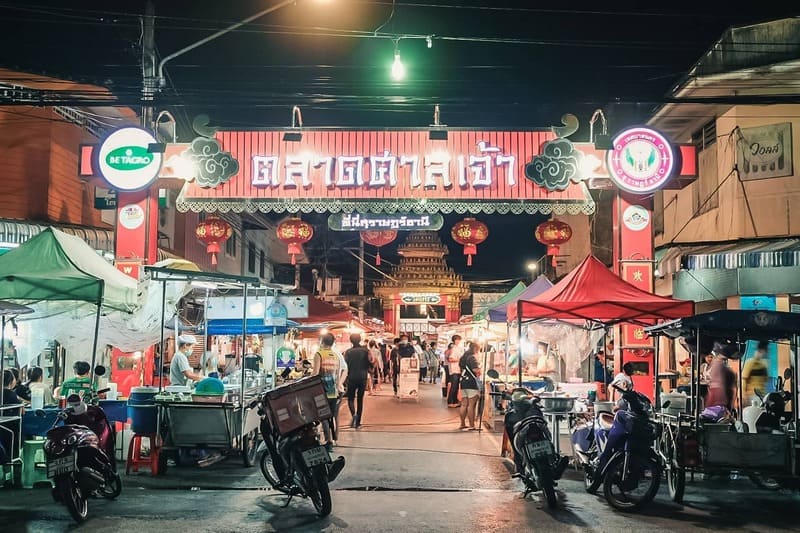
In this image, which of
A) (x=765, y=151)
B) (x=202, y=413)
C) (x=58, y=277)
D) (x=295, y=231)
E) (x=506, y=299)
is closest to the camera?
(x=58, y=277)

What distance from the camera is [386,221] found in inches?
658

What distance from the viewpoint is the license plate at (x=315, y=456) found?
Result: 26.9 ft

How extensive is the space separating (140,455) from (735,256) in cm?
1294

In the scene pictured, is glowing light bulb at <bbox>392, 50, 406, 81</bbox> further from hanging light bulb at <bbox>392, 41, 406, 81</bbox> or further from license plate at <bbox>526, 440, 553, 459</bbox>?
license plate at <bbox>526, 440, 553, 459</bbox>

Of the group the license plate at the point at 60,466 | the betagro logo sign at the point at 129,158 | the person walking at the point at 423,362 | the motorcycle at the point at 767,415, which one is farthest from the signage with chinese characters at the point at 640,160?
the person walking at the point at 423,362

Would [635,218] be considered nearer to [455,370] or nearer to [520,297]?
[520,297]

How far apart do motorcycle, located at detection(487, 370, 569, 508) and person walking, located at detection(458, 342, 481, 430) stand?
6469mm

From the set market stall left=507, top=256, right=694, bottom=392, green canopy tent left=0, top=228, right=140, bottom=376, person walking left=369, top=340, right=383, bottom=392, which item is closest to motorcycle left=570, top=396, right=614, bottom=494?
market stall left=507, top=256, right=694, bottom=392

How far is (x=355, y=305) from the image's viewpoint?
46844 mm

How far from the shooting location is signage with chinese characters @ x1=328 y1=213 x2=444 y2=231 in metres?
16.7

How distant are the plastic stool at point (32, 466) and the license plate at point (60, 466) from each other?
7.54ft

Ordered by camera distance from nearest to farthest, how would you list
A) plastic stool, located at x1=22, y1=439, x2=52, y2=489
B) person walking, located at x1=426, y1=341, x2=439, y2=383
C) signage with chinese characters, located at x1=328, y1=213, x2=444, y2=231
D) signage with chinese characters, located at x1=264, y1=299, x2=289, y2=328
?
plastic stool, located at x1=22, y1=439, x2=52, y2=489
signage with chinese characters, located at x1=264, y1=299, x2=289, y2=328
signage with chinese characters, located at x1=328, y1=213, x2=444, y2=231
person walking, located at x1=426, y1=341, x2=439, y2=383

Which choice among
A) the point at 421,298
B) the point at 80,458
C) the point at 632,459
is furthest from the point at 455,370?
the point at 421,298

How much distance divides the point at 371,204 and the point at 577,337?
5.68 meters
